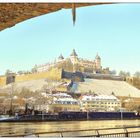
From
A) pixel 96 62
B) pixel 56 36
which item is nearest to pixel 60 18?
pixel 56 36

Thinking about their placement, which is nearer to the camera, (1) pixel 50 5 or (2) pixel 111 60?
(1) pixel 50 5

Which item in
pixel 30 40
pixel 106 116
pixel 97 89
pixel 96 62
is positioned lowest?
pixel 106 116

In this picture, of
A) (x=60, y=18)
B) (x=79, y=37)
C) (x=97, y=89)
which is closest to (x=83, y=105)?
(x=97, y=89)

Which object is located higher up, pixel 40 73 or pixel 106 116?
pixel 40 73

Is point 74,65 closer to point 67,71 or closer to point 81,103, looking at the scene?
point 67,71

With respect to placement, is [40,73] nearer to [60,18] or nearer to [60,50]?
[60,50]

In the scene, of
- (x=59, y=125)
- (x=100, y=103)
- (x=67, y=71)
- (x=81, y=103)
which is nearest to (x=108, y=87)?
(x=100, y=103)
